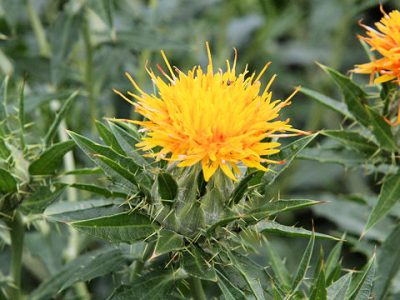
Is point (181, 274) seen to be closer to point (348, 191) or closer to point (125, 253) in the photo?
point (125, 253)

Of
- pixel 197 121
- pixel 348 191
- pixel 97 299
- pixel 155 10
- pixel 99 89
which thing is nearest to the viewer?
pixel 197 121

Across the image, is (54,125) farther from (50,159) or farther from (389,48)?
(389,48)

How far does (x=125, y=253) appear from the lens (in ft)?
6.81

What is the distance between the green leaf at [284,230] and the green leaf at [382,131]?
1.42ft

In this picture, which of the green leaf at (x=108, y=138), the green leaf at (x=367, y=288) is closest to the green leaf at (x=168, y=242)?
the green leaf at (x=108, y=138)

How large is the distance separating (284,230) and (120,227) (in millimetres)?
386

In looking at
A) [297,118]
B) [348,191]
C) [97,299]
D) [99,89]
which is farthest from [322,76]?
[97,299]

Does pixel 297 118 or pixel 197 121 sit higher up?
pixel 197 121

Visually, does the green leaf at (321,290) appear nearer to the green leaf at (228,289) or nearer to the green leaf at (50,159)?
the green leaf at (228,289)

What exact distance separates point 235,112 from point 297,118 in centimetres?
269

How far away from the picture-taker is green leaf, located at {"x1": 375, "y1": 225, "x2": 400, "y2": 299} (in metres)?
2.23

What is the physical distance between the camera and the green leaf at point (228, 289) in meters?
1.74

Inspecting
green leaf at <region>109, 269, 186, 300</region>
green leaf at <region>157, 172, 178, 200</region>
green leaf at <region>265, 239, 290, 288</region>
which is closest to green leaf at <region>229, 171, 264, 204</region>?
green leaf at <region>157, 172, 178, 200</region>

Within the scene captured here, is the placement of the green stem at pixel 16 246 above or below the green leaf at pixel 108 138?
below
